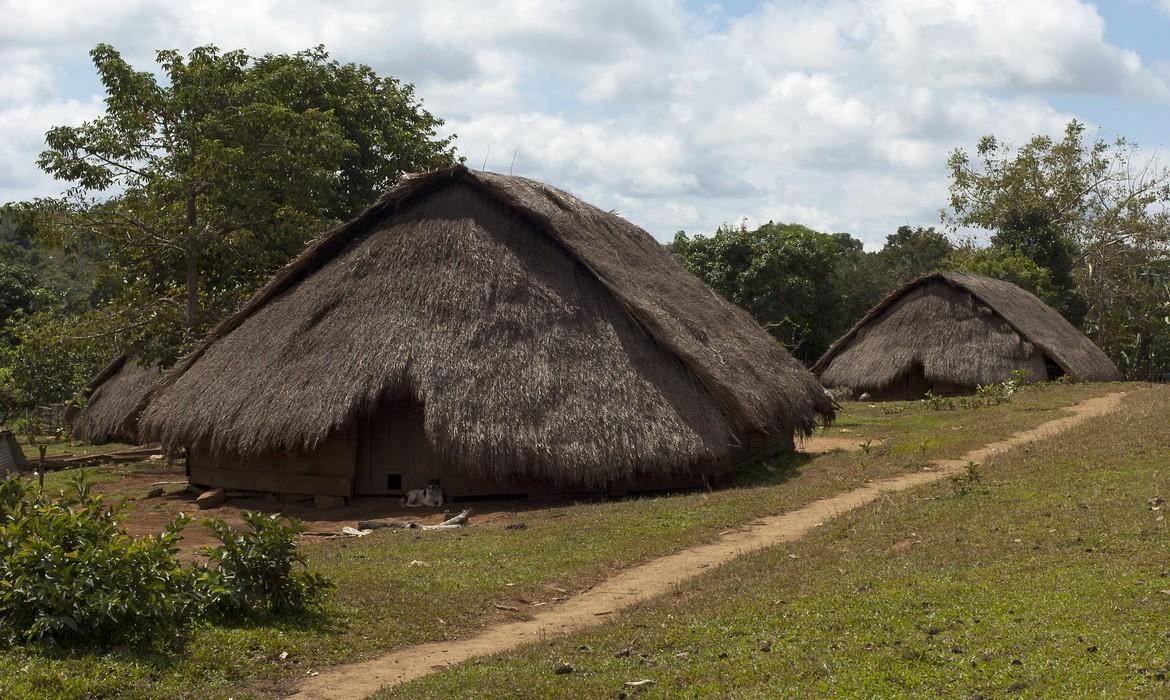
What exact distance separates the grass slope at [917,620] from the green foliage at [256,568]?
1.80m

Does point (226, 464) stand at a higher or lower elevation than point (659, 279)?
lower

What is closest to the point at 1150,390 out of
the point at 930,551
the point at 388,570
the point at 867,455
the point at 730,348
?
the point at 867,455

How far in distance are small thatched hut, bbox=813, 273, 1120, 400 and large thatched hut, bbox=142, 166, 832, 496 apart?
1613 cm

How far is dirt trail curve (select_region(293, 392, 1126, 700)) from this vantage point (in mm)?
7816

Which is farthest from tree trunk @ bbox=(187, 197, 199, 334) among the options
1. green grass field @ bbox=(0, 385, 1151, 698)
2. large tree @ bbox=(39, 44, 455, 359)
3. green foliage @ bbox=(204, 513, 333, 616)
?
green foliage @ bbox=(204, 513, 333, 616)

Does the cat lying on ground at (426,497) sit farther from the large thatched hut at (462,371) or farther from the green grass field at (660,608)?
the green grass field at (660,608)

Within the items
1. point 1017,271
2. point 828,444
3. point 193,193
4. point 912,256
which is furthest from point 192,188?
point 912,256

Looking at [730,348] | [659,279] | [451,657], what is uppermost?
[659,279]

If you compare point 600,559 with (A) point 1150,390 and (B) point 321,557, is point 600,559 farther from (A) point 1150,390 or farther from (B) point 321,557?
(A) point 1150,390

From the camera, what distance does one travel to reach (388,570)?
439 inches

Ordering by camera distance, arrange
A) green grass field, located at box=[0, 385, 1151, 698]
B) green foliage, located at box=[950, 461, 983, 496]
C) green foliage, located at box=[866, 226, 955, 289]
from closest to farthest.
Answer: green grass field, located at box=[0, 385, 1151, 698]
green foliage, located at box=[950, 461, 983, 496]
green foliage, located at box=[866, 226, 955, 289]

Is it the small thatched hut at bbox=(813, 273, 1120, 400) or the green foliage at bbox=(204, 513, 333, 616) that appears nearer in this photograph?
the green foliage at bbox=(204, 513, 333, 616)

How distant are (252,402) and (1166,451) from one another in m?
11.8

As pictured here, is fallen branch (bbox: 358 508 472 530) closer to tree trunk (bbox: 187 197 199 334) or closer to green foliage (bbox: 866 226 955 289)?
tree trunk (bbox: 187 197 199 334)
